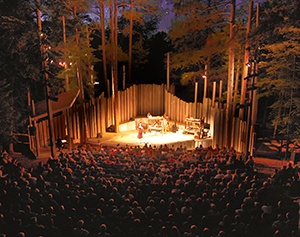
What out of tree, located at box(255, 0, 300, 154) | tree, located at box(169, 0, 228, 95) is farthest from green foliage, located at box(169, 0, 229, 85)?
tree, located at box(255, 0, 300, 154)

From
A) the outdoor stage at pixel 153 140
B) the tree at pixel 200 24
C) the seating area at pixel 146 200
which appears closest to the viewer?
the seating area at pixel 146 200

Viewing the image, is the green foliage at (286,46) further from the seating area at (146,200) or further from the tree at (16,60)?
the tree at (16,60)

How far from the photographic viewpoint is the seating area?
702 cm

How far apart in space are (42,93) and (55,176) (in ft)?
28.8

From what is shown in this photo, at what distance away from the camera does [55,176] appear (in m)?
9.12

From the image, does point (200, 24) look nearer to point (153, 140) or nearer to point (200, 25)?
point (200, 25)

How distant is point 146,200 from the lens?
7.77 meters

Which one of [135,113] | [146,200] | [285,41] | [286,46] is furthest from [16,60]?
[286,46]

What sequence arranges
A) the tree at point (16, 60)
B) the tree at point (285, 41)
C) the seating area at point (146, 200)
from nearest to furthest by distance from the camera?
1. the seating area at point (146, 200)
2. the tree at point (285, 41)
3. the tree at point (16, 60)

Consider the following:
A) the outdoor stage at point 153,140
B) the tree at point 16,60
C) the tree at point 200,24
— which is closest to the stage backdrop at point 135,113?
the outdoor stage at point 153,140

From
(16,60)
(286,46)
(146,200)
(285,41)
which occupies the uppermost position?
(285,41)

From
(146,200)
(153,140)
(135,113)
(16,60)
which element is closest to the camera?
(146,200)

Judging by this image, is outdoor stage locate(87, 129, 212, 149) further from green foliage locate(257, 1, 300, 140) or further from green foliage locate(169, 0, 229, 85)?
green foliage locate(169, 0, 229, 85)

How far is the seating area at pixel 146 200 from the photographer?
23.0ft
